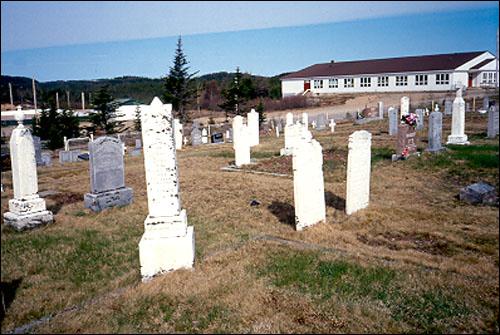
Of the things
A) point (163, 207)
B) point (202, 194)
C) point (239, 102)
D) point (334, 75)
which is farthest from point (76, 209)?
point (334, 75)

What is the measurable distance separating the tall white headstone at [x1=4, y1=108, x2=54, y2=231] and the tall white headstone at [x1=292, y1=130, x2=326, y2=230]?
17.9 ft

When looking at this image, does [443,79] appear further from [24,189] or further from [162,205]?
[162,205]

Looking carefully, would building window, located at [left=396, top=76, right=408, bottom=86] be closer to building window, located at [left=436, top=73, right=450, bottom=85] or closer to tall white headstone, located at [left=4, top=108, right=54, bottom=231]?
building window, located at [left=436, top=73, right=450, bottom=85]

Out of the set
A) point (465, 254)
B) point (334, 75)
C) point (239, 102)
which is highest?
point (334, 75)

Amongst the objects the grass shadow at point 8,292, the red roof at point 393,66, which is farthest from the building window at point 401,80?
the grass shadow at point 8,292

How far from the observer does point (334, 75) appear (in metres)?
61.4

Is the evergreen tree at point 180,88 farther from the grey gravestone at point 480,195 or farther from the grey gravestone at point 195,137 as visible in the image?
the grey gravestone at point 480,195

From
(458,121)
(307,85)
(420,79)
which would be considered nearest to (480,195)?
(458,121)

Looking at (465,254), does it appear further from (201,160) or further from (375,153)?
(201,160)

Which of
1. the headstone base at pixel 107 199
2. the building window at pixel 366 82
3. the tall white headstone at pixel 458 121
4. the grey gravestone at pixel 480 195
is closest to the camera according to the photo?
the grey gravestone at pixel 480 195

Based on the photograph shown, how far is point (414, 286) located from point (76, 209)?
8300 millimetres

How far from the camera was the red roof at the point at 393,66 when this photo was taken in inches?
2161

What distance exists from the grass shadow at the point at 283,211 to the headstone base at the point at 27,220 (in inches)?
192

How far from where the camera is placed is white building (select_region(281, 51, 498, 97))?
5366 cm
